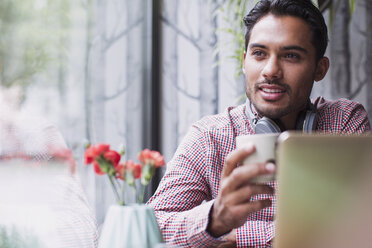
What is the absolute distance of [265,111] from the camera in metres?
1.50

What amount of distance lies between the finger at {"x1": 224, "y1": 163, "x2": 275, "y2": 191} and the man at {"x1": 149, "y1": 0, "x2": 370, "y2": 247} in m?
0.39

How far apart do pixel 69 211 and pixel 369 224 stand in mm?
1073

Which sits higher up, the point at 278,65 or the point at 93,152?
the point at 278,65

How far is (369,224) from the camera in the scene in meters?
0.69

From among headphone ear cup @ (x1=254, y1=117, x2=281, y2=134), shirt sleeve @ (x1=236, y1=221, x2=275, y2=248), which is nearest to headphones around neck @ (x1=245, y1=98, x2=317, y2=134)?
headphone ear cup @ (x1=254, y1=117, x2=281, y2=134)

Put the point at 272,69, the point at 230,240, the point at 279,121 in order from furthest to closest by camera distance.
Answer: the point at 279,121 < the point at 272,69 < the point at 230,240

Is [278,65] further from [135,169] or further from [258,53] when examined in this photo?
[135,169]

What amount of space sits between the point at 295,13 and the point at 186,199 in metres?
0.75

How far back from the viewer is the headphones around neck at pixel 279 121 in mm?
1388

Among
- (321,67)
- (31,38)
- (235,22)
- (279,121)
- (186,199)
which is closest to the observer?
(186,199)

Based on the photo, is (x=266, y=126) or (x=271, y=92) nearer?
(x=266, y=126)

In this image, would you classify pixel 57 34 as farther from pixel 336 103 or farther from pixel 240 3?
pixel 336 103

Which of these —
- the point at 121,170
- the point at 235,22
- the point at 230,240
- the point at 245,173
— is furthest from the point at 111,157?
the point at 235,22

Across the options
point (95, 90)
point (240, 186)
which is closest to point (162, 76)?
point (95, 90)
